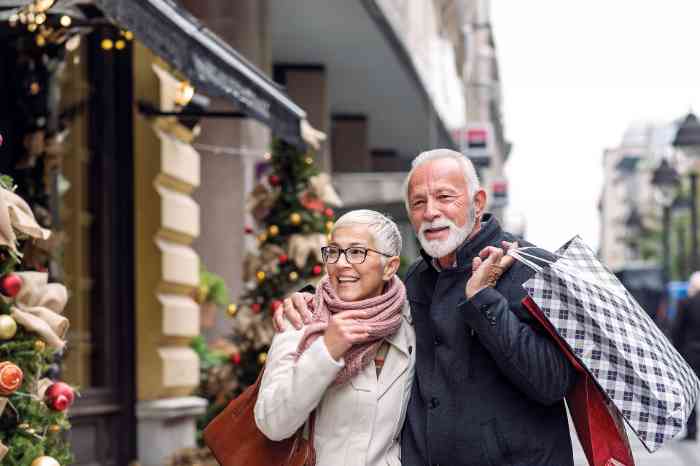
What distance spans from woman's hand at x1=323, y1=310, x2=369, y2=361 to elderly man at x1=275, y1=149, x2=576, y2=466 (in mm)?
237

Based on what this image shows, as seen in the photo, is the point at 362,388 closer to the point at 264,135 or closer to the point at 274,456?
the point at 274,456

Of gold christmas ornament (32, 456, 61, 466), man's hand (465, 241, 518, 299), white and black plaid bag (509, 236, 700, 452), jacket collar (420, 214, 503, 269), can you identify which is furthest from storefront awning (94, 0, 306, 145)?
white and black plaid bag (509, 236, 700, 452)

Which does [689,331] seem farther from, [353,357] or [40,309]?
[353,357]

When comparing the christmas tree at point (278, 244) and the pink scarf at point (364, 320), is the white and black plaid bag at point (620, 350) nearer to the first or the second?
the pink scarf at point (364, 320)

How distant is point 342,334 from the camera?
4.02 metres

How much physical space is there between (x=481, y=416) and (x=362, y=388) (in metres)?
0.36

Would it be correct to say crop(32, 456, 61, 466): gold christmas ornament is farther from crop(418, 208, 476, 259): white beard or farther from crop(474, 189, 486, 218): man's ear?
crop(474, 189, 486, 218): man's ear

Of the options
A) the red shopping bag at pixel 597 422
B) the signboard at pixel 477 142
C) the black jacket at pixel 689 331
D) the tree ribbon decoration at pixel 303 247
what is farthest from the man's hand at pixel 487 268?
the signboard at pixel 477 142

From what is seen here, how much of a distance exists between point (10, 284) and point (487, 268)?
6.66 ft

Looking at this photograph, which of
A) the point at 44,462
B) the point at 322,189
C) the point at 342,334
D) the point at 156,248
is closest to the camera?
the point at 342,334

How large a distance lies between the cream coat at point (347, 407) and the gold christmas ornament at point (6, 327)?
54.1 inches

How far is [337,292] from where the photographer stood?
4.18 m

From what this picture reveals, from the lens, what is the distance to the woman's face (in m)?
4.14

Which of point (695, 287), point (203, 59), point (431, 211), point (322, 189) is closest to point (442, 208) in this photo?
point (431, 211)
